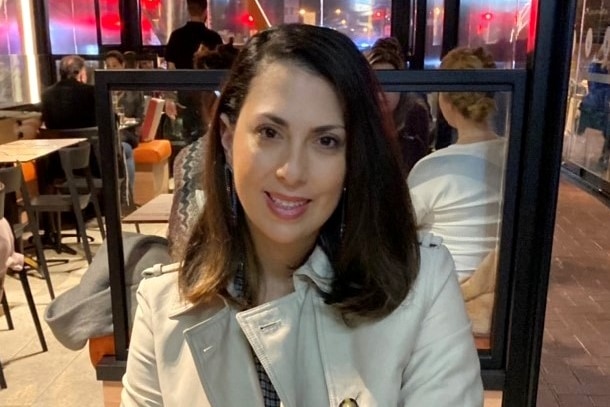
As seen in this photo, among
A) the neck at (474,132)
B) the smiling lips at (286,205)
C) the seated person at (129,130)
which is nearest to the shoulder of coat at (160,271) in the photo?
the smiling lips at (286,205)

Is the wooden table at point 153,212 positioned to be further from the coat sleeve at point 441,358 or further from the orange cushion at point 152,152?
the coat sleeve at point 441,358

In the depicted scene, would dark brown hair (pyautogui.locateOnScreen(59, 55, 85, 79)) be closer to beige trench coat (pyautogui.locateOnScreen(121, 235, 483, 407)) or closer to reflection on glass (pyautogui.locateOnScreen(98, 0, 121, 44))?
reflection on glass (pyautogui.locateOnScreen(98, 0, 121, 44))

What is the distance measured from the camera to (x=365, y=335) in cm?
119

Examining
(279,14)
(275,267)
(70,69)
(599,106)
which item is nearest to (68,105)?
(70,69)

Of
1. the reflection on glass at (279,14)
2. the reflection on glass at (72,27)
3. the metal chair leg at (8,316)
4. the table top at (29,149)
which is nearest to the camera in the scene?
the metal chair leg at (8,316)

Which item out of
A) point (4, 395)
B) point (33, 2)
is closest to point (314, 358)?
point (4, 395)

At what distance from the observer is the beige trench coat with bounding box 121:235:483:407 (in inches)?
46.1

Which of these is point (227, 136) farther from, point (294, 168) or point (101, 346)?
point (101, 346)

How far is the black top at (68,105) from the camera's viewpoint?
217 inches

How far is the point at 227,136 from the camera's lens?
1.26 metres

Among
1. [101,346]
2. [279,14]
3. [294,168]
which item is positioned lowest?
[101,346]

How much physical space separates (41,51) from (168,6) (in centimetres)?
178

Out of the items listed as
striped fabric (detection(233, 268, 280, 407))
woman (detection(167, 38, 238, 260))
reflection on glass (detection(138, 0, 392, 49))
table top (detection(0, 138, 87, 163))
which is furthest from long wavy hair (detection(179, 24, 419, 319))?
reflection on glass (detection(138, 0, 392, 49))

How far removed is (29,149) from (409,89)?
3.56 metres
